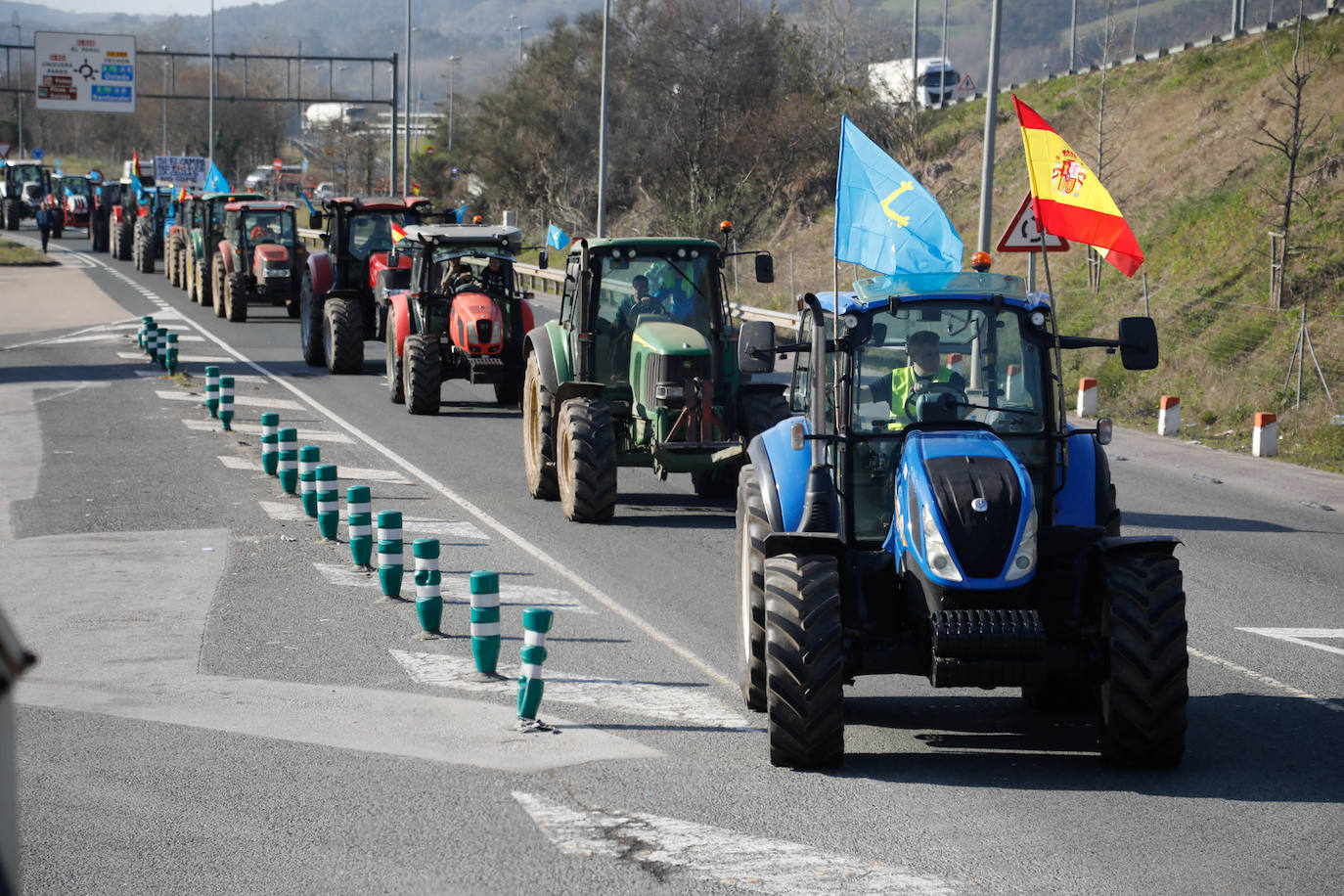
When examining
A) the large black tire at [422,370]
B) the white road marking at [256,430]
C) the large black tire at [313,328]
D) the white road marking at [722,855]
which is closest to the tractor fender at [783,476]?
the white road marking at [722,855]

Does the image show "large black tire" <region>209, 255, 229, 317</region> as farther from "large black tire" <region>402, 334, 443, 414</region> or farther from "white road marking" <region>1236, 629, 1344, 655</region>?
"white road marking" <region>1236, 629, 1344, 655</region>

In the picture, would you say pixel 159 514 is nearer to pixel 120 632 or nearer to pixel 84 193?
pixel 120 632

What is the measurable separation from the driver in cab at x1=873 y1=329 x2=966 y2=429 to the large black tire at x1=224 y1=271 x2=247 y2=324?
86.8 ft

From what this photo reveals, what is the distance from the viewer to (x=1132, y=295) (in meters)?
28.5

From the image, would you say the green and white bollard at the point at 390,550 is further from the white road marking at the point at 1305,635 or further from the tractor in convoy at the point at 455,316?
the tractor in convoy at the point at 455,316

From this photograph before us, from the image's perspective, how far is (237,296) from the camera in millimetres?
32500

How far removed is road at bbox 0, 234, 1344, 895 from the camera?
6.31 m

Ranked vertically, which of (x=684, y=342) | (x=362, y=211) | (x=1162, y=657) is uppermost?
(x=362, y=211)

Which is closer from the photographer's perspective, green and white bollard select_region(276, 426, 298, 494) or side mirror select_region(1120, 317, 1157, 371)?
side mirror select_region(1120, 317, 1157, 371)

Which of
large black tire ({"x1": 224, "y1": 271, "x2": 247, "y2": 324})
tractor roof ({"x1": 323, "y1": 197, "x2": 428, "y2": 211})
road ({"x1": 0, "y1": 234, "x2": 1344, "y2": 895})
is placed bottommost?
road ({"x1": 0, "y1": 234, "x2": 1344, "y2": 895})

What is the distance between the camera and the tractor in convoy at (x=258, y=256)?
1273 inches

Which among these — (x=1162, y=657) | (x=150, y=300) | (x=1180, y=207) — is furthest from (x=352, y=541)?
(x=150, y=300)

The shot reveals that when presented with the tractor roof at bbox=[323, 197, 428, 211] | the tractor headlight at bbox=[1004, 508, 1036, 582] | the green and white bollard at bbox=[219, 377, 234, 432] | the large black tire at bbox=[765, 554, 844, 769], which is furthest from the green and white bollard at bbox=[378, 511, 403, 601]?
the tractor roof at bbox=[323, 197, 428, 211]

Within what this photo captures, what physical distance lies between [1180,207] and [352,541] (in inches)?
970
